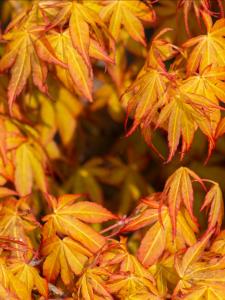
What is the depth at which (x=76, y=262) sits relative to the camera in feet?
4.30

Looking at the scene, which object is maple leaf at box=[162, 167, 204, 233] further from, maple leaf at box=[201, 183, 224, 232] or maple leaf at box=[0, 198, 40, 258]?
maple leaf at box=[0, 198, 40, 258]

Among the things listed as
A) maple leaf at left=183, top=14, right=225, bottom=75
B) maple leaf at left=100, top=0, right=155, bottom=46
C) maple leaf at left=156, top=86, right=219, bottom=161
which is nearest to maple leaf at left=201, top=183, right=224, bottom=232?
maple leaf at left=156, top=86, right=219, bottom=161

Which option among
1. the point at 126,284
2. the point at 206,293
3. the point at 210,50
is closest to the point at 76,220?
→ the point at 126,284

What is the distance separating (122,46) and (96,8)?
1.05 ft

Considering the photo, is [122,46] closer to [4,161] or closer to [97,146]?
[4,161]

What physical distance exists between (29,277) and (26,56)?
0.41m

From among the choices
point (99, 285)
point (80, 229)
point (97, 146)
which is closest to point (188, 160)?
point (97, 146)

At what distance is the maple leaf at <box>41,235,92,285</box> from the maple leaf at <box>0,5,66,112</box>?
0.27m

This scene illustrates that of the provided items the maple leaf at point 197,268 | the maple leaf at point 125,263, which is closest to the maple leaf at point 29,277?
the maple leaf at point 125,263

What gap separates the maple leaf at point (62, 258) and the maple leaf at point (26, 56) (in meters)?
0.27

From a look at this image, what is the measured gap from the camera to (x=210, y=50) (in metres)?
1.34

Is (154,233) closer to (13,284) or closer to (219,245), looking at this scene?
(219,245)

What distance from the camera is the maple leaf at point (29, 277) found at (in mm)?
1252

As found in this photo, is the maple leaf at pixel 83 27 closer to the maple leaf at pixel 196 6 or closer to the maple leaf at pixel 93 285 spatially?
the maple leaf at pixel 196 6
